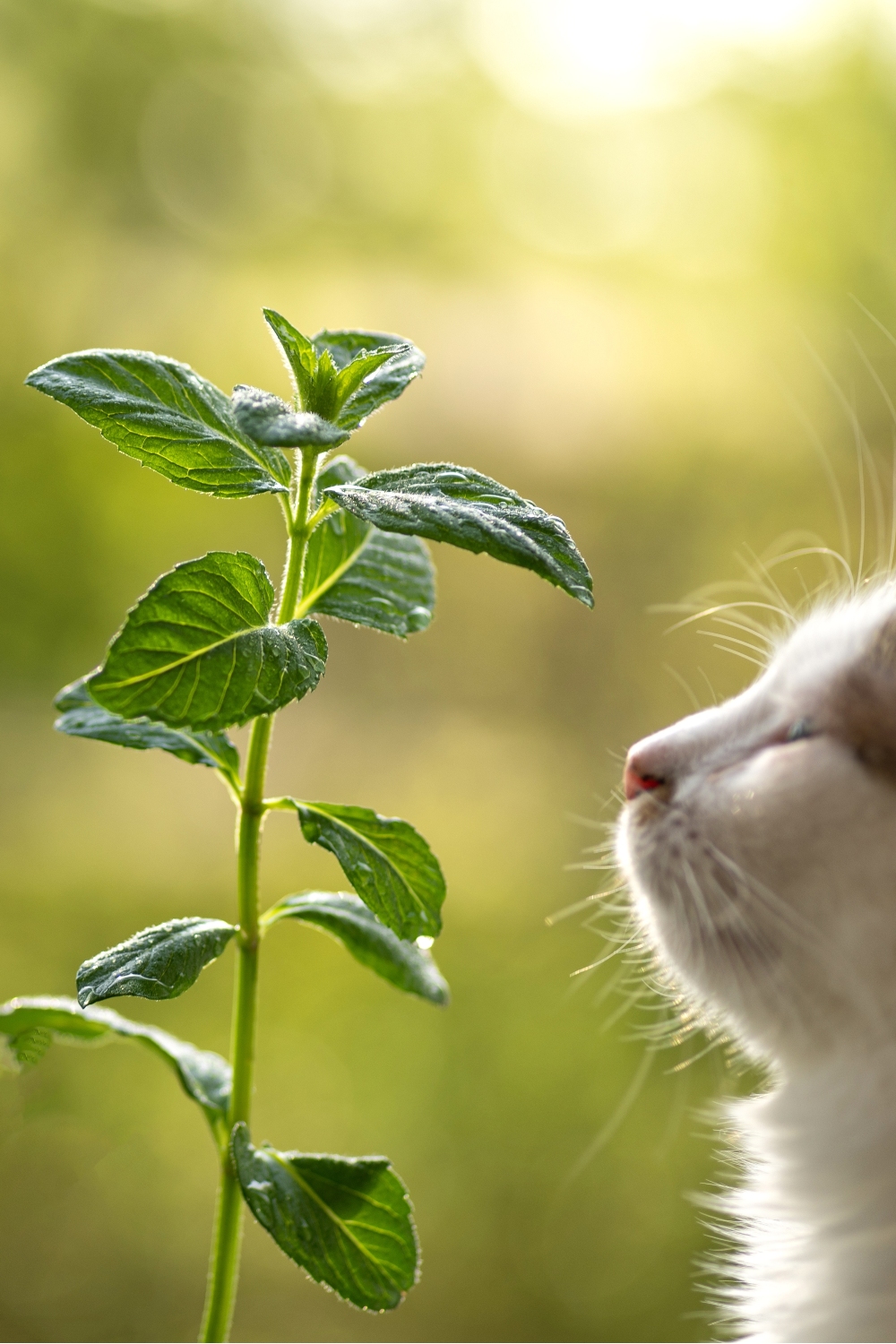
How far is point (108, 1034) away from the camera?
46cm

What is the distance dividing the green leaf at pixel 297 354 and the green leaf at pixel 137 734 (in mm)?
134

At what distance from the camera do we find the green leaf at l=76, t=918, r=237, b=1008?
341 mm

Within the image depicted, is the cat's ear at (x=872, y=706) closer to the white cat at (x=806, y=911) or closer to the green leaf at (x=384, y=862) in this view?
the white cat at (x=806, y=911)

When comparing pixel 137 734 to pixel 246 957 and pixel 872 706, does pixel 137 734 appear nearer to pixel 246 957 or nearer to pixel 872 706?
pixel 246 957

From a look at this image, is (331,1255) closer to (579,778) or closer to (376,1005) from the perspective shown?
(376,1005)

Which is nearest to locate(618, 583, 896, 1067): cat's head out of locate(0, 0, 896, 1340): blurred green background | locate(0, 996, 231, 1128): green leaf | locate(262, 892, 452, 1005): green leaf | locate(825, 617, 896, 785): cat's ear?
locate(825, 617, 896, 785): cat's ear

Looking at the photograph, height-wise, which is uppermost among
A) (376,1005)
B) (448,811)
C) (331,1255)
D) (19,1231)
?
(448,811)

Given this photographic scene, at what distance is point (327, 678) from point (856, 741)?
3.92ft

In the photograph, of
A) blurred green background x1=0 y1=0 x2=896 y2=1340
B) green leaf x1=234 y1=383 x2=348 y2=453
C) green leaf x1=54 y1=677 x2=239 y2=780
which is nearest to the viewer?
green leaf x1=234 y1=383 x2=348 y2=453

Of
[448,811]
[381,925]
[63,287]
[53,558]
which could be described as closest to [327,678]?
[448,811]

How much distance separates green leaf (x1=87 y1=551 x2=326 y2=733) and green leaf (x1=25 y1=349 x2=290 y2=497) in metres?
0.05

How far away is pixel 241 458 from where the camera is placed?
0.39m

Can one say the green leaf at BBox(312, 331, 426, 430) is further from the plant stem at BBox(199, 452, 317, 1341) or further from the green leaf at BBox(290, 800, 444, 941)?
the green leaf at BBox(290, 800, 444, 941)

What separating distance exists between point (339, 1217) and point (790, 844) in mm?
223
